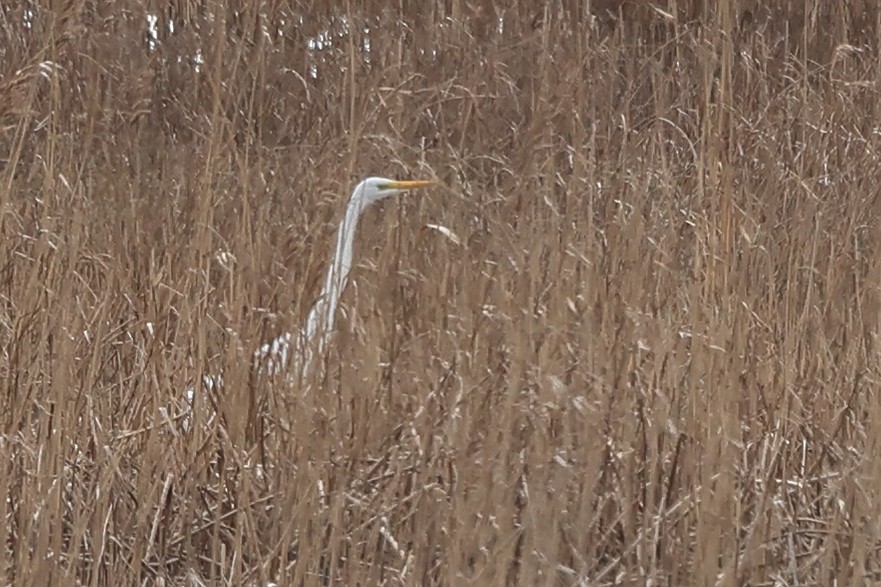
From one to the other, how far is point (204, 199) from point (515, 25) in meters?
2.76

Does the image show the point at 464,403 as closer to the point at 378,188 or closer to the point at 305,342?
the point at 305,342

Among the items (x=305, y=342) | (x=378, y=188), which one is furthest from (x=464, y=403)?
(x=378, y=188)

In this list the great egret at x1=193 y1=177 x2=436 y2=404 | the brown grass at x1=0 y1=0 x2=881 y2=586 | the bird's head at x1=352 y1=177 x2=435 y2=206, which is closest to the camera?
the brown grass at x1=0 y1=0 x2=881 y2=586

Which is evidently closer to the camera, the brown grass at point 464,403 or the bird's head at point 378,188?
the brown grass at point 464,403

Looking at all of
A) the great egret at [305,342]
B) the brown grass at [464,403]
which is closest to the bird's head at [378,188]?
the brown grass at [464,403]

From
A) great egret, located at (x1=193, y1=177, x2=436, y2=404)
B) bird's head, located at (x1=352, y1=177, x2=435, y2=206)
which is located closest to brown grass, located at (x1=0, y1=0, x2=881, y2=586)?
great egret, located at (x1=193, y1=177, x2=436, y2=404)

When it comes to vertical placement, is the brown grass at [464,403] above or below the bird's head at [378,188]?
above

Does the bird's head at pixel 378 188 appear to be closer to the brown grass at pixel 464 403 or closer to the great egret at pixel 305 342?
the brown grass at pixel 464 403

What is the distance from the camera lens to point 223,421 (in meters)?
1.62

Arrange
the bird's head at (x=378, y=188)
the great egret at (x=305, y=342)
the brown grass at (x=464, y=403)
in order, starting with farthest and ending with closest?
1. the bird's head at (x=378, y=188)
2. the great egret at (x=305, y=342)
3. the brown grass at (x=464, y=403)

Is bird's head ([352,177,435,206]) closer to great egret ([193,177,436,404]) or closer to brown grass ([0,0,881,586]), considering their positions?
brown grass ([0,0,881,586])

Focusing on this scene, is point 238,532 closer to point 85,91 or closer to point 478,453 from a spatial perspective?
point 478,453

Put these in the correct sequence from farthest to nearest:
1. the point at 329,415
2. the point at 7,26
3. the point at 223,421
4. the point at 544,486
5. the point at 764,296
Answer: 1. the point at 7,26
2. the point at 764,296
3. the point at 223,421
4. the point at 329,415
5. the point at 544,486


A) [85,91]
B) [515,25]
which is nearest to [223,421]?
[85,91]
